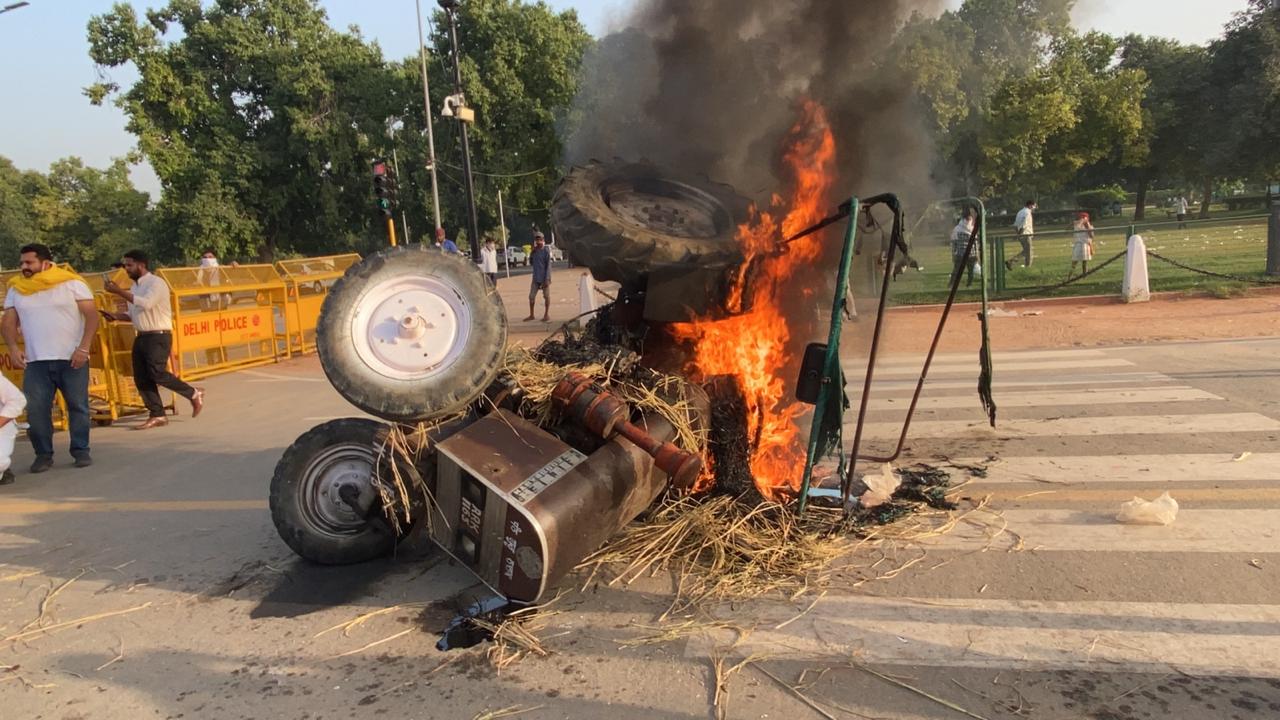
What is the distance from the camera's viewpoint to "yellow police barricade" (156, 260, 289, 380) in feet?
34.8

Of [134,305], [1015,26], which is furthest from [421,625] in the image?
[1015,26]

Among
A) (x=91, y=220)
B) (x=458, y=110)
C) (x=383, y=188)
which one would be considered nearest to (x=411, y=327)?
(x=383, y=188)

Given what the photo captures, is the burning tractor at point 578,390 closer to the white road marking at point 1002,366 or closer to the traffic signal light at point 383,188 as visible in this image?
the white road marking at point 1002,366

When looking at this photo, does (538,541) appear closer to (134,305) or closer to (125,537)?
(125,537)

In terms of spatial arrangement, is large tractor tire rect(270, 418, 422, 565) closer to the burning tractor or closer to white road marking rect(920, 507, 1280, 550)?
the burning tractor

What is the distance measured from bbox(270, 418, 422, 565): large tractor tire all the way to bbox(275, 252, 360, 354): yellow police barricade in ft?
32.4

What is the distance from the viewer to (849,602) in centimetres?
343

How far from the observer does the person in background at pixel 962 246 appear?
455 centimetres

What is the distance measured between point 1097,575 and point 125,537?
5766 mm

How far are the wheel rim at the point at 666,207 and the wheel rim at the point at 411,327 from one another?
42.2 inches

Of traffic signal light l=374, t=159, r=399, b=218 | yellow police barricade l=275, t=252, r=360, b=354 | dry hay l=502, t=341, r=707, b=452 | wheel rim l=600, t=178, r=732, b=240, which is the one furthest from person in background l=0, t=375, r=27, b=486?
traffic signal light l=374, t=159, r=399, b=218

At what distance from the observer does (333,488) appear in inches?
159

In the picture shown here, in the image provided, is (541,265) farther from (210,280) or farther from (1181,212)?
(1181,212)

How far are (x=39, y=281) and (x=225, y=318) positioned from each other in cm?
508
